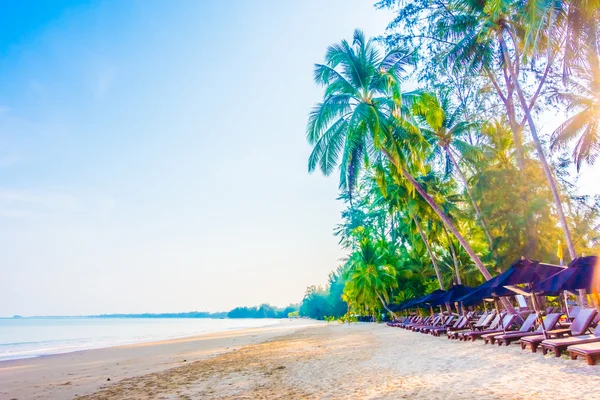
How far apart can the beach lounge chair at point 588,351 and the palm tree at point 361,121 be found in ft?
29.2

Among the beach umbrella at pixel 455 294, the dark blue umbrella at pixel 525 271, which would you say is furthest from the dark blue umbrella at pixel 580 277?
the beach umbrella at pixel 455 294

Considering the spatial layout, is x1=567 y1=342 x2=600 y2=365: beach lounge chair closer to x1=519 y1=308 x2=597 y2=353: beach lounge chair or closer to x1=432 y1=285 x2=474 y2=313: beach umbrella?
x1=519 y1=308 x2=597 y2=353: beach lounge chair

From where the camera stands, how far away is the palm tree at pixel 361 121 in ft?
49.9

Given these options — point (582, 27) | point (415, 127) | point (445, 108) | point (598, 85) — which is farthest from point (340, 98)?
point (598, 85)

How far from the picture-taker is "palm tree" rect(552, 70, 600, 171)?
13664mm

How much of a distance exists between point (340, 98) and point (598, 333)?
11.6m

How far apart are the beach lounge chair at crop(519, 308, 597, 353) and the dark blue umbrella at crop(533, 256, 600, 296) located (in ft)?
1.59

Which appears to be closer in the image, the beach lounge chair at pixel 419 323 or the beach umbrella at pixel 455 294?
the beach umbrella at pixel 455 294

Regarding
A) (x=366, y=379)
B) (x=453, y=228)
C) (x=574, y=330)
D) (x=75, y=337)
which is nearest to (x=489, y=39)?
(x=453, y=228)

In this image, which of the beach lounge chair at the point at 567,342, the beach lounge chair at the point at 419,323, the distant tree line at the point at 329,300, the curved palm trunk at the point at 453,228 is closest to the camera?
the beach lounge chair at the point at 567,342

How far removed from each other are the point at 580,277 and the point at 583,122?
29.1ft

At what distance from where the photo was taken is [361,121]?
1479 centimetres

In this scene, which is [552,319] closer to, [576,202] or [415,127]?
[415,127]

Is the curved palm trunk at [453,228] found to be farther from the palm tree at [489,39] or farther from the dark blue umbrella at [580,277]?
the dark blue umbrella at [580,277]
